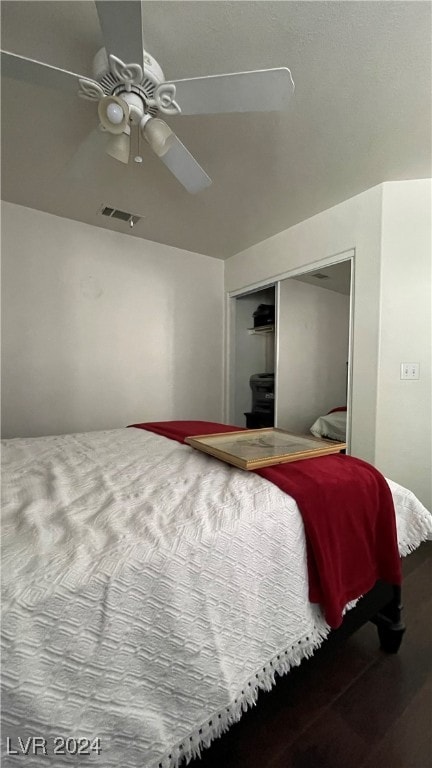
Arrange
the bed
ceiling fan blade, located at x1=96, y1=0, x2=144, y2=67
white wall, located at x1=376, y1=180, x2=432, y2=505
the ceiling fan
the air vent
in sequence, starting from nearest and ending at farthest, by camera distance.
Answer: the bed < ceiling fan blade, located at x1=96, y1=0, x2=144, y2=67 < the ceiling fan < white wall, located at x1=376, y1=180, x2=432, y2=505 < the air vent

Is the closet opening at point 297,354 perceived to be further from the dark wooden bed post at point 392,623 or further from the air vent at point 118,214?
the air vent at point 118,214

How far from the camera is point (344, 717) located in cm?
105

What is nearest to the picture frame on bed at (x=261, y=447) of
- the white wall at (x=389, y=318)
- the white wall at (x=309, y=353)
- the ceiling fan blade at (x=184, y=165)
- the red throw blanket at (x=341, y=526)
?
the red throw blanket at (x=341, y=526)

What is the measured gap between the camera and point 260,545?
0.88 m

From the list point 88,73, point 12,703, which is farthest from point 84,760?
point 88,73

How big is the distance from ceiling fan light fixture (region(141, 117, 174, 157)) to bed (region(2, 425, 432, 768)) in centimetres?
137

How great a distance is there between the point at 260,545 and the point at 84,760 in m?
0.55

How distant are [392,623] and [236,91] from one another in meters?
2.17

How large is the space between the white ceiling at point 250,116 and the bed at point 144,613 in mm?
1637

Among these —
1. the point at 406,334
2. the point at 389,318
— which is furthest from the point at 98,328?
the point at 406,334

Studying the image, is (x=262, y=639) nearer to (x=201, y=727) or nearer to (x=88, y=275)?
(x=201, y=727)

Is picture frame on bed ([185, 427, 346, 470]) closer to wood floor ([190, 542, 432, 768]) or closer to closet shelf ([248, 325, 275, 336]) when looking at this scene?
wood floor ([190, 542, 432, 768])

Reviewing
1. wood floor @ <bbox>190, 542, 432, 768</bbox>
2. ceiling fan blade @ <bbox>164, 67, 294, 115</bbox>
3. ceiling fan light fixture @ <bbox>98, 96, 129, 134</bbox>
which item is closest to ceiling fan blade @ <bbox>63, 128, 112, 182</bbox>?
ceiling fan light fixture @ <bbox>98, 96, 129, 134</bbox>

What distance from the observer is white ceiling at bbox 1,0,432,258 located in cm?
118
